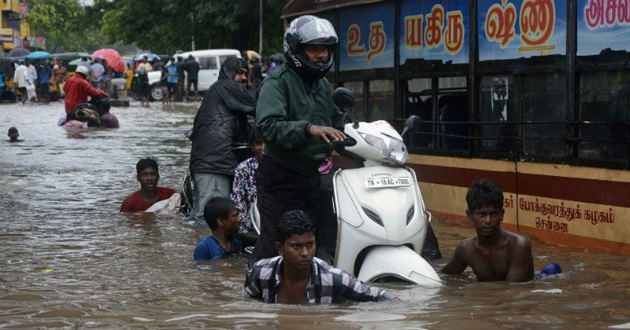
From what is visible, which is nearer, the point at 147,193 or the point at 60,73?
the point at 147,193

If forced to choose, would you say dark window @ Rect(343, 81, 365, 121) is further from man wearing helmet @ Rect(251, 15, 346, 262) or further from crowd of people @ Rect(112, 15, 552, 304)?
man wearing helmet @ Rect(251, 15, 346, 262)

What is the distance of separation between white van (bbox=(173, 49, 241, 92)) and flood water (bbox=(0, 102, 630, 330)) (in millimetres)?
33621

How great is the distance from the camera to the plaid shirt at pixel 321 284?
244 inches

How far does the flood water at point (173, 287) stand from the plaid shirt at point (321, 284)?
62mm

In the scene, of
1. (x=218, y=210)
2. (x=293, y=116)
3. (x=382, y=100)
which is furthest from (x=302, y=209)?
(x=382, y=100)

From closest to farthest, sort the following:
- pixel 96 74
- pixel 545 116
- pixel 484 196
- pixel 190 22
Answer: pixel 484 196
pixel 545 116
pixel 96 74
pixel 190 22

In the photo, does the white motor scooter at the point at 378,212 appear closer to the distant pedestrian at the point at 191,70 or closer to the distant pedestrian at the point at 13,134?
the distant pedestrian at the point at 13,134

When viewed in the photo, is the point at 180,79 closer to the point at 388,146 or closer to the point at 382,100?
the point at 382,100

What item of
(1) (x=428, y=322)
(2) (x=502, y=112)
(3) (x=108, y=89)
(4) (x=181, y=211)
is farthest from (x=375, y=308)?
(3) (x=108, y=89)

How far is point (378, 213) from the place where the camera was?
6797 millimetres

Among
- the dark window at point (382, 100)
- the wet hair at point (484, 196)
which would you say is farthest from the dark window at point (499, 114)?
the wet hair at point (484, 196)

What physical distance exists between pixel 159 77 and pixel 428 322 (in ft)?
143

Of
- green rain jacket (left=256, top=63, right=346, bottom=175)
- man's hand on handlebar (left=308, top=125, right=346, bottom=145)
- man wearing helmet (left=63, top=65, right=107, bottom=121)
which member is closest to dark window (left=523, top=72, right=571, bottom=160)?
green rain jacket (left=256, top=63, right=346, bottom=175)

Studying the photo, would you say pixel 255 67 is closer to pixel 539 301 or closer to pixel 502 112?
pixel 502 112
